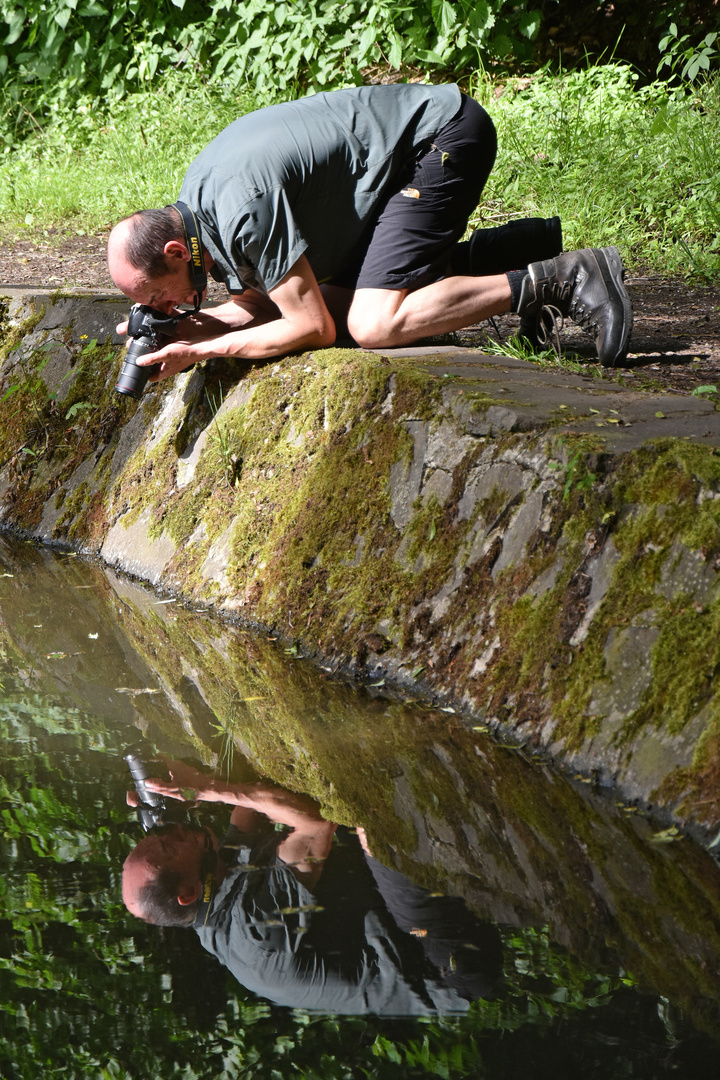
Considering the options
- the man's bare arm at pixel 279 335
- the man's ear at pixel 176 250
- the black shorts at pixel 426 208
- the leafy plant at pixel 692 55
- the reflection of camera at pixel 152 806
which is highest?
the leafy plant at pixel 692 55

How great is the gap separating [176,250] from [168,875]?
209 cm

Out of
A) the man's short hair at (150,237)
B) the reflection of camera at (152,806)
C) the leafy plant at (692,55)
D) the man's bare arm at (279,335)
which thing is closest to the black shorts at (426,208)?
the man's bare arm at (279,335)

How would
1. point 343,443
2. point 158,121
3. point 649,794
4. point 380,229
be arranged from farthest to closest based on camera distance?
point 158,121
point 380,229
point 343,443
point 649,794

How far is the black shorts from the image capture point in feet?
11.6

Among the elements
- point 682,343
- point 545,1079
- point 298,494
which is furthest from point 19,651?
point 682,343

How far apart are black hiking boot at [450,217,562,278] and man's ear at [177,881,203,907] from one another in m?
2.73

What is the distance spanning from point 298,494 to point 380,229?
3.26ft

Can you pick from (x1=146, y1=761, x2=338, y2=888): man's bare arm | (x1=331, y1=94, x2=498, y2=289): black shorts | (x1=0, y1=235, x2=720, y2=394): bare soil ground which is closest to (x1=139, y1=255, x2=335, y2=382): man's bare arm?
(x1=331, y1=94, x2=498, y2=289): black shorts

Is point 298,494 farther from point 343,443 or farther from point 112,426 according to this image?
point 112,426

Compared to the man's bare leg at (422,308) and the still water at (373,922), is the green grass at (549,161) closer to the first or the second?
the man's bare leg at (422,308)

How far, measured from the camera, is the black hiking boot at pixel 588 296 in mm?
3561

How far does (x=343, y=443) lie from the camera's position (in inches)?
128

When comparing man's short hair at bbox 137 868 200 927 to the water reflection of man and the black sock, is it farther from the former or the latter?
the black sock

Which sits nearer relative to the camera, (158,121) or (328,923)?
(328,923)
